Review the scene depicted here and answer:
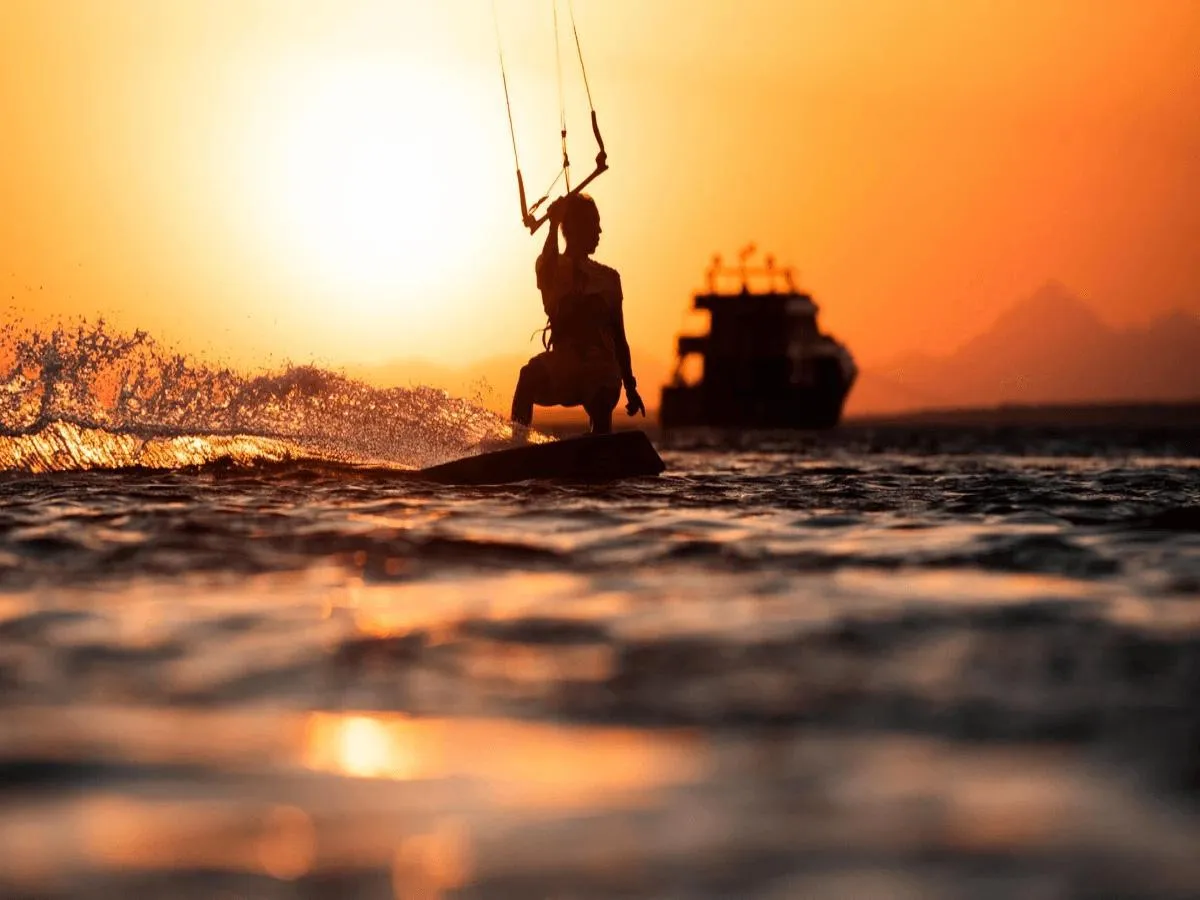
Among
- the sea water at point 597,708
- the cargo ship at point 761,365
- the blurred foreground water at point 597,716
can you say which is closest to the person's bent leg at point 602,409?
the sea water at point 597,708

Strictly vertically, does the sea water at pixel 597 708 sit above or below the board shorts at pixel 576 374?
below

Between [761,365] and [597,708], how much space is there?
95.0 m

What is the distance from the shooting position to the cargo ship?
95812 mm

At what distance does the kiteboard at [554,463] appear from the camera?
11422 millimetres

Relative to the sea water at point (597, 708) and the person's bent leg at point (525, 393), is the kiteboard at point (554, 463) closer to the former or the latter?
the person's bent leg at point (525, 393)

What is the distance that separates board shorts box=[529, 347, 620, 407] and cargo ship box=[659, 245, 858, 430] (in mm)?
82353

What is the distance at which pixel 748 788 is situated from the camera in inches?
107

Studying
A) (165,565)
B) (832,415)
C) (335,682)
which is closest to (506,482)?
(165,565)

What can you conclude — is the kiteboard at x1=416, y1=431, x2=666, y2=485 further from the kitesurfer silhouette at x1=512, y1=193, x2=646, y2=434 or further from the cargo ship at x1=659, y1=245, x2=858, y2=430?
the cargo ship at x1=659, y1=245, x2=858, y2=430

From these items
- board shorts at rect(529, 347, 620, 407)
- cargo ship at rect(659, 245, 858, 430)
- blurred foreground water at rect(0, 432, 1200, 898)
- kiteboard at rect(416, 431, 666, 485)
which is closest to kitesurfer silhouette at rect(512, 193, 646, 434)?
board shorts at rect(529, 347, 620, 407)

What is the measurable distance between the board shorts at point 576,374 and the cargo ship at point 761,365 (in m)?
82.4

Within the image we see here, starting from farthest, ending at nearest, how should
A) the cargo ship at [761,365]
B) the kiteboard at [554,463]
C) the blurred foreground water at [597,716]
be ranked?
the cargo ship at [761,365]
the kiteboard at [554,463]
the blurred foreground water at [597,716]

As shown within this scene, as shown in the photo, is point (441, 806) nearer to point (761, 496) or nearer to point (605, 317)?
point (761, 496)

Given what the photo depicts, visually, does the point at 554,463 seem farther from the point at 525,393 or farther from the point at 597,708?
the point at 597,708
